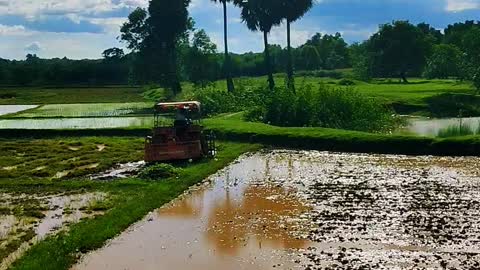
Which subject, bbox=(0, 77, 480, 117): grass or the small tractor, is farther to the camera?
bbox=(0, 77, 480, 117): grass

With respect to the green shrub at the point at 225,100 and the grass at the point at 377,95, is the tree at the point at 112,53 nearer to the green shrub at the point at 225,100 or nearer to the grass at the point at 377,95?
the grass at the point at 377,95

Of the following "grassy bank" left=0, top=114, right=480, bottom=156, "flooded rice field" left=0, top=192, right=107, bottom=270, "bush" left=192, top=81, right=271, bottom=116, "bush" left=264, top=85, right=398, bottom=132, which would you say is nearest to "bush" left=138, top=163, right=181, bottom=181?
"flooded rice field" left=0, top=192, right=107, bottom=270

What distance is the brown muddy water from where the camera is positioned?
9.35 meters

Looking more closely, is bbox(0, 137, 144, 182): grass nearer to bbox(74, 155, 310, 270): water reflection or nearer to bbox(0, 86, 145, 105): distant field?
bbox(74, 155, 310, 270): water reflection

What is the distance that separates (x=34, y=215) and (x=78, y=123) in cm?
2101

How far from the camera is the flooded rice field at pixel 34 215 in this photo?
10.4m

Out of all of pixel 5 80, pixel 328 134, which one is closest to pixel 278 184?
pixel 328 134

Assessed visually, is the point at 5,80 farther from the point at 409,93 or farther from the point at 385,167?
the point at 385,167

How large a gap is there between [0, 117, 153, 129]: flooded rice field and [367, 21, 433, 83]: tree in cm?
3541

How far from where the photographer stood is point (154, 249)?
10.1 metres

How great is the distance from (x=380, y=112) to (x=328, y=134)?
7208mm

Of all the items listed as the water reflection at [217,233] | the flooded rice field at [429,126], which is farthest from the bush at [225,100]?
the water reflection at [217,233]

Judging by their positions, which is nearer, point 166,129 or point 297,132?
point 166,129

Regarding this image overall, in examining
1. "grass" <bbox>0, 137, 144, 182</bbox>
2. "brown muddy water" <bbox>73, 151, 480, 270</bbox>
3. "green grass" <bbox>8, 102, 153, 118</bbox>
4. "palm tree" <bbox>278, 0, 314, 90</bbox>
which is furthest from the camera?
"palm tree" <bbox>278, 0, 314, 90</bbox>
